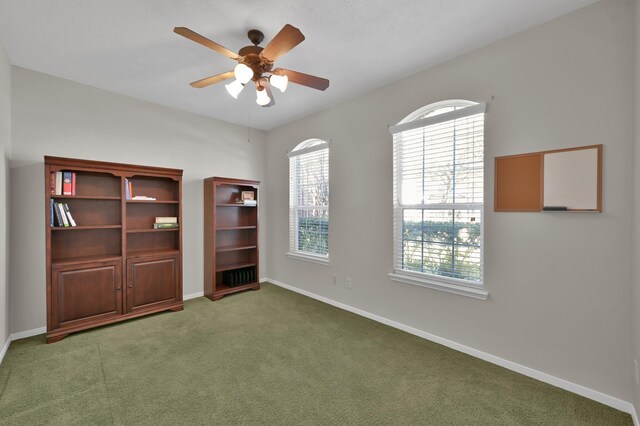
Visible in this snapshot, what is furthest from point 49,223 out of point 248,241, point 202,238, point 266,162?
point 266,162

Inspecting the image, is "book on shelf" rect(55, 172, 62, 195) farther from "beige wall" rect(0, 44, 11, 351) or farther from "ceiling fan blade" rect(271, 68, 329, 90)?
"ceiling fan blade" rect(271, 68, 329, 90)

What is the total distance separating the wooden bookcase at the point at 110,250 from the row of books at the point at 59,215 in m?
0.08

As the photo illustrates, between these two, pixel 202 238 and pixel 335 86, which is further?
pixel 202 238

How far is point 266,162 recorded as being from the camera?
16.6 ft

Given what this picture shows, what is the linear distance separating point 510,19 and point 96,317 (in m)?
4.74

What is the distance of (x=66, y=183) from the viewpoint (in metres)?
2.97

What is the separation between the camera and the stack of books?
364 centimetres

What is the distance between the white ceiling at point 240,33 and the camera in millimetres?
2004

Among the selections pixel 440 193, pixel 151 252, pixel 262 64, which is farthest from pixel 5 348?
pixel 440 193

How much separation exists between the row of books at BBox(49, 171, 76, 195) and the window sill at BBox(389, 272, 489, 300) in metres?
3.59

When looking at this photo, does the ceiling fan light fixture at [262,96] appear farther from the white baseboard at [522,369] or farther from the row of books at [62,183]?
the white baseboard at [522,369]

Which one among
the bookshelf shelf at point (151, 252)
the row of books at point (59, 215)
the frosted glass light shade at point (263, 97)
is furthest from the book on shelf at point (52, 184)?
the frosted glass light shade at point (263, 97)

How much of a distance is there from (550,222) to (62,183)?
4.54m

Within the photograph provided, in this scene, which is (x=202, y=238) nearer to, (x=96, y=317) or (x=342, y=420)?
(x=96, y=317)
